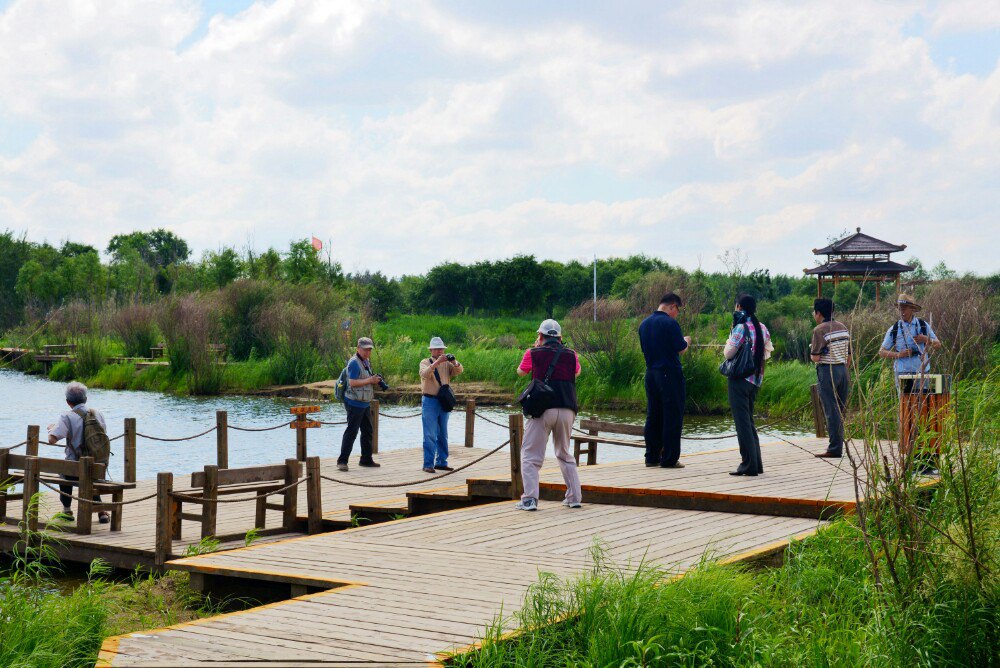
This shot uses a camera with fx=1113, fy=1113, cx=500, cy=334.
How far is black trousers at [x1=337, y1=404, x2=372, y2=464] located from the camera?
13586 millimetres

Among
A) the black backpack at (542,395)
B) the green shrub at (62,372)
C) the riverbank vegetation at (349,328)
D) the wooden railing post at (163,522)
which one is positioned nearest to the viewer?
the black backpack at (542,395)

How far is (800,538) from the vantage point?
8070 millimetres

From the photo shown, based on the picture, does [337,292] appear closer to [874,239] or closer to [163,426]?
[163,426]

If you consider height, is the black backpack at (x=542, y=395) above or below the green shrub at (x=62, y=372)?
above

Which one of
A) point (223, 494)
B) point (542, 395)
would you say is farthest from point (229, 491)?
point (542, 395)

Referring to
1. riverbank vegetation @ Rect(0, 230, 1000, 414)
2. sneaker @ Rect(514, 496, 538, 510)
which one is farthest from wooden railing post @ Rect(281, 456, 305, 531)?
riverbank vegetation @ Rect(0, 230, 1000, 414)

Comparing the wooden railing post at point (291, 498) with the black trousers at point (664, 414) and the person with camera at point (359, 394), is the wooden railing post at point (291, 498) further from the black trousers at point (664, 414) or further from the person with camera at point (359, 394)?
the black trousers at point (664, 414)

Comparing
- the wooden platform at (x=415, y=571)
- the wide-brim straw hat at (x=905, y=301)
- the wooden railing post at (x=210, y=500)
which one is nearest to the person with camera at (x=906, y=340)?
the wide-brim straw hat at (x=905, y=301)

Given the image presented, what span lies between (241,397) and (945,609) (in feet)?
97.1

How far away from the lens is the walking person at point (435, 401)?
12656 mm

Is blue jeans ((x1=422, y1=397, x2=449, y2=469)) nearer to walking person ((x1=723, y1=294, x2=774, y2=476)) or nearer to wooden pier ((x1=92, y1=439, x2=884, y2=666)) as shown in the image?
wooden pier ((x1=92, y1=439, x2=884, y2=666))

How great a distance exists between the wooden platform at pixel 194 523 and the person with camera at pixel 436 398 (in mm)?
346

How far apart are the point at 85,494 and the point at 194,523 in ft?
3.86

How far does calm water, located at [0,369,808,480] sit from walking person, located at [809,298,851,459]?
17.9 ft
